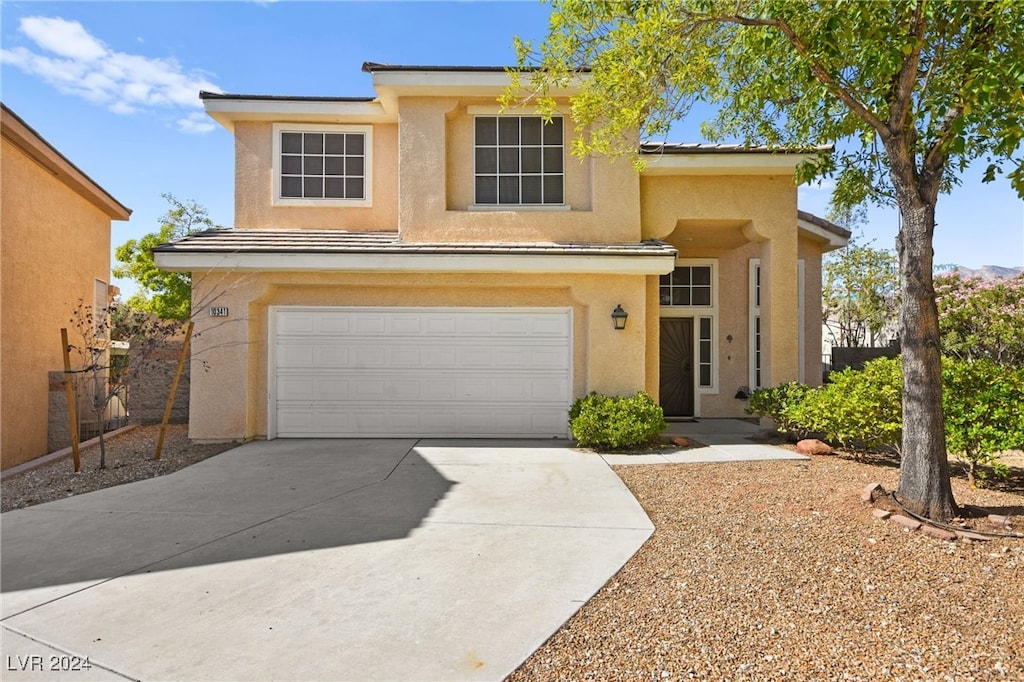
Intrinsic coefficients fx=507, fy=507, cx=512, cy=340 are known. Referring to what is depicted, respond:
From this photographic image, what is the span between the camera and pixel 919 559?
13.5 feet

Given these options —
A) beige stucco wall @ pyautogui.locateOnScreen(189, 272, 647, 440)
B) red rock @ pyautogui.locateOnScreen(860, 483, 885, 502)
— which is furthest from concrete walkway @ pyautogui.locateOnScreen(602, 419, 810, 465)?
red rock @ pyautogui.locateOnScreen(860, 483, 885, 502)

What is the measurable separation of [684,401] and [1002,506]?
22.4 feet

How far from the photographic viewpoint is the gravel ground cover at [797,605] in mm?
2852

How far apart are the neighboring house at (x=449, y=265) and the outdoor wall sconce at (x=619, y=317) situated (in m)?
0.13

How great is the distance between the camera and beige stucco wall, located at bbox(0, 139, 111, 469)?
27.3 ft

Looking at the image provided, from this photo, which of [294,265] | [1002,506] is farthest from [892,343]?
[294,265]

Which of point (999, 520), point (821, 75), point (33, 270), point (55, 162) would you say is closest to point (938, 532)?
point (999, 520)

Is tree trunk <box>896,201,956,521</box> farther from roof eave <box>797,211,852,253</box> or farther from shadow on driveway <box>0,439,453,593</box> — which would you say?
roof eave <box>797,211,852,253</box>

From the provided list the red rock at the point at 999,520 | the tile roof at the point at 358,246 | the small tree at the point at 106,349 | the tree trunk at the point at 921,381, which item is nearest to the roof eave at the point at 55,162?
the small tree at the point at 106,349

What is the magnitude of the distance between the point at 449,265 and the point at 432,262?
0.30m

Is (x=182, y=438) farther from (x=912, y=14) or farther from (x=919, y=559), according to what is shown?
(x=912, y=14)

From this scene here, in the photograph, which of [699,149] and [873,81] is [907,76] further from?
[699,149]

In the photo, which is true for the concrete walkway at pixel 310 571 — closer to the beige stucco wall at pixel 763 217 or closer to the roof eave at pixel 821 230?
the beige stucco wall at pixel 763 217

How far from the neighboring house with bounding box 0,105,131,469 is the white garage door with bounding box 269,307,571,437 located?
408cm
